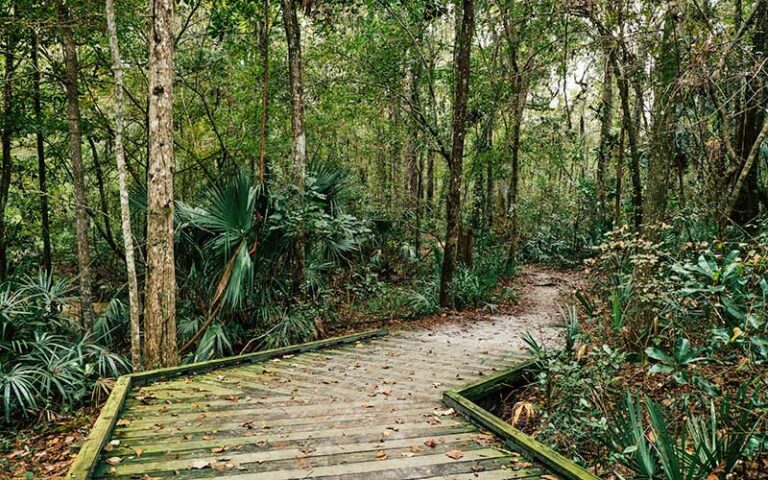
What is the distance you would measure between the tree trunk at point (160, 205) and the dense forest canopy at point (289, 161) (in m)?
0.02

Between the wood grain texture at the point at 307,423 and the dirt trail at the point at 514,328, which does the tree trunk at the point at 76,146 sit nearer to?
the wood grain texture at the point at 307,423

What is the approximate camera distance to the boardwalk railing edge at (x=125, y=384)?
3.04 meters

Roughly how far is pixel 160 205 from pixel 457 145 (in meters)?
5.04

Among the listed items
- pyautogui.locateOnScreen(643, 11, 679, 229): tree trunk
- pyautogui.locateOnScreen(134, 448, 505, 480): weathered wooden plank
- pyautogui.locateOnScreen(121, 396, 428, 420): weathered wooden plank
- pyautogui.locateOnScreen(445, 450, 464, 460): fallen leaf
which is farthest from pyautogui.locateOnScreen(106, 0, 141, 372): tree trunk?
pyautogui.locateOnScreen(643, 11, 679, 229): tree trunk

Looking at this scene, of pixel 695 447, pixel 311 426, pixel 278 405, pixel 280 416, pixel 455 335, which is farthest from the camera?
pixel 455 335

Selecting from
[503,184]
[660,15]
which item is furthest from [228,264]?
[503,184]

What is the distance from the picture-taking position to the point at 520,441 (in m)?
3.40

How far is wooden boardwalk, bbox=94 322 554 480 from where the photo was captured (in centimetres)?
316

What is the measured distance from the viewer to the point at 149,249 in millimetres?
5703

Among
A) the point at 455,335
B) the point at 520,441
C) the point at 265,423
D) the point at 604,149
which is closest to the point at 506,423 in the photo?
the point at 520,441

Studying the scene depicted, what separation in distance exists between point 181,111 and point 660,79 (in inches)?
389

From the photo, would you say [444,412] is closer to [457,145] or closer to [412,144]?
[457,145]

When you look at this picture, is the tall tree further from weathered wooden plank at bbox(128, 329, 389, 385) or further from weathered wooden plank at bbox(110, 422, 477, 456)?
weathered wooden plank at bbox(110, 422, 477, 456)

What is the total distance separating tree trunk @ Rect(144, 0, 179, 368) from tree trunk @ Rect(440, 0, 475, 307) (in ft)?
15.5
